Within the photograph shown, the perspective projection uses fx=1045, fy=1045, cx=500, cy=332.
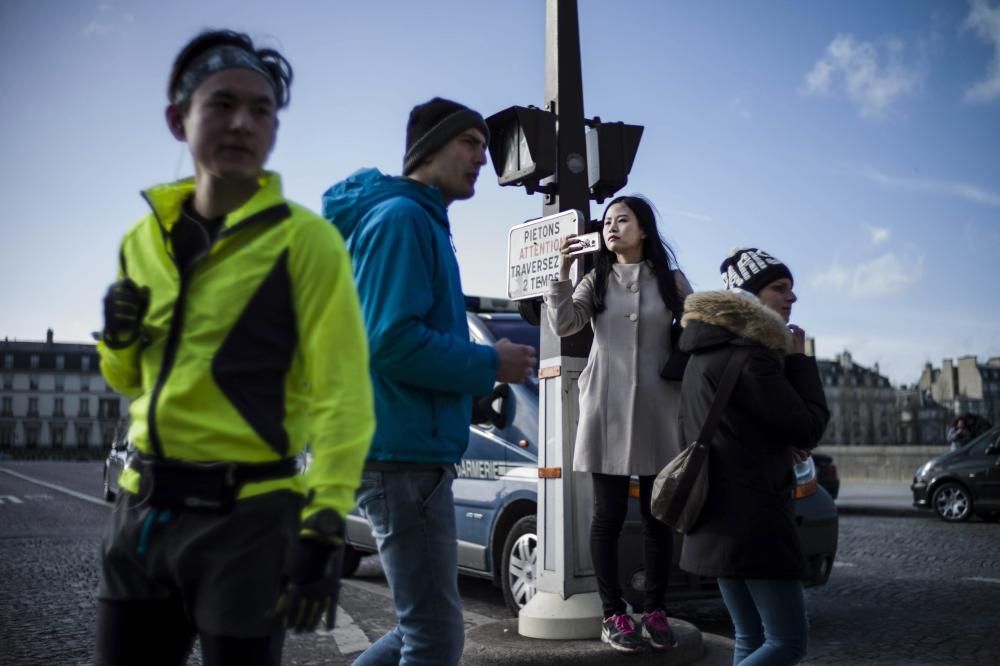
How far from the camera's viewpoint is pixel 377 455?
97.8 inches

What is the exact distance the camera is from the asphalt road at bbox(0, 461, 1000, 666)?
17.3 feet

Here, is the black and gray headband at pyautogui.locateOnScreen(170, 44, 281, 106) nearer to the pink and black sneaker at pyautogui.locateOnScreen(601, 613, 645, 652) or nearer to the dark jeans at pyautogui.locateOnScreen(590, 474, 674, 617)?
the dark jeans at pyautogui.locateOnScreen(590, 474, 674, 617)

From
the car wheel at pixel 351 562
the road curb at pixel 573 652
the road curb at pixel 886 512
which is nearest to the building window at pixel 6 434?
the road curb at pixel 886 512

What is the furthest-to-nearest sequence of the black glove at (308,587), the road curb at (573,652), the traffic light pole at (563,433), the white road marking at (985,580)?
Result: the white road marking at (985,580) → the traffic light pole at (563,433) → the road curb at (573,652) → the black glove at (308,587)

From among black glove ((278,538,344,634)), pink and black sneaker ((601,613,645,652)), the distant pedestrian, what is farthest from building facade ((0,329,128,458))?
black glove ((278,538,344,634))

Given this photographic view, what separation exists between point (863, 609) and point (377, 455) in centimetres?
517

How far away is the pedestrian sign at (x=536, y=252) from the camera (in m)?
4.68

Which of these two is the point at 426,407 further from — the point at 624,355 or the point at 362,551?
the point at 362,551

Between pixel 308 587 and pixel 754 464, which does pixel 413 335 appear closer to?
pixel 308 587

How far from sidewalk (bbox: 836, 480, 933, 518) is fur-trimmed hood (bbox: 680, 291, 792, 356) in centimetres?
1355

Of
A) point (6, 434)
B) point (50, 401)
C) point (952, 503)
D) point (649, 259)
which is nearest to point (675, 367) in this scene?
point (649, 259)

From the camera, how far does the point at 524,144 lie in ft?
16.1

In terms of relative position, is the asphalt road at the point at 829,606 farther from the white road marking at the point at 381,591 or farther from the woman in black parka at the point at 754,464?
the woman in black parka at the point at 754,464

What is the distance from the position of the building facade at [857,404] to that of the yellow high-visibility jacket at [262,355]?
133 meters
